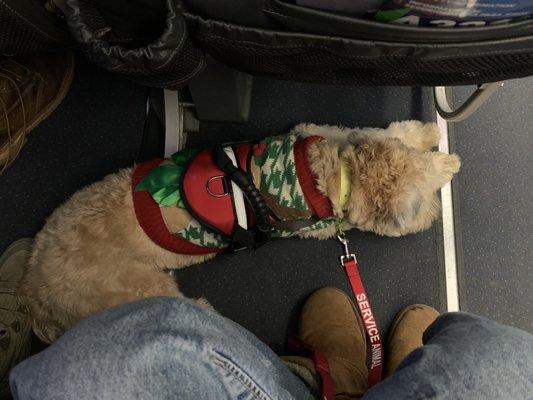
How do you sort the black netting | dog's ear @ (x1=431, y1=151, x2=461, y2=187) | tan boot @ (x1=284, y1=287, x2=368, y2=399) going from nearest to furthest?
the black netting → dog's ear @ (x1=431, y1=151, x2=461, y2=187) → tan boot @ (x1=284, y1=287, x2=368, y2=399)

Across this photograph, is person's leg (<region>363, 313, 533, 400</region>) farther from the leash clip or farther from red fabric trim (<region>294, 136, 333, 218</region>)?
the leash clip

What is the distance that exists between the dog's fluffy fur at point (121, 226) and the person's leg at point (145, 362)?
42 cm

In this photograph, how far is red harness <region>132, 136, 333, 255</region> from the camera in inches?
43.5

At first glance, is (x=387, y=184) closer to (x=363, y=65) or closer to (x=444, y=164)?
(x=444, y=164)

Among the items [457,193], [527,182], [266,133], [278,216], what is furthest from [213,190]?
[527,182]

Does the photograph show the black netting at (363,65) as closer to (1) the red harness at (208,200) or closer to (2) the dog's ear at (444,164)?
(1) the red harness at (208,200)

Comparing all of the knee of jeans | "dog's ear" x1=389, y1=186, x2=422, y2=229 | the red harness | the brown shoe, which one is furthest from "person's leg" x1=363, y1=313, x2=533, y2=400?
the brown shoe

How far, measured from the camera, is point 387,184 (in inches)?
43.7

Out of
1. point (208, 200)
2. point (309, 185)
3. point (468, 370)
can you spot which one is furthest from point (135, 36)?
point (468, 370)

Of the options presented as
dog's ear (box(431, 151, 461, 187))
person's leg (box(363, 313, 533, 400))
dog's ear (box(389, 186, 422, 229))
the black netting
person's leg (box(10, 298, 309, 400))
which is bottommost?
person's leg (box(363, 313, 533, 400))

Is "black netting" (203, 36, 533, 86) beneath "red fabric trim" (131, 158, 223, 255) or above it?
above

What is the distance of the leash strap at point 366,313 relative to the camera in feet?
4.34

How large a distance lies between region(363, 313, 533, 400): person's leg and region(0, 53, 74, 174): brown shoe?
1296mm

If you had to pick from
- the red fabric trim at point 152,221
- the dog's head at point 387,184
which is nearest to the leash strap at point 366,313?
the dog's head at point 387,184
